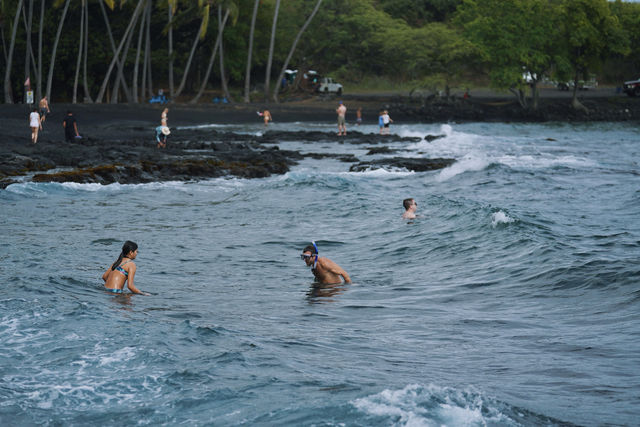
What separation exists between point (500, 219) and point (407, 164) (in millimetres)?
12723

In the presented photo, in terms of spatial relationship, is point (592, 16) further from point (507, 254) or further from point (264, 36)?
point (507, 254)

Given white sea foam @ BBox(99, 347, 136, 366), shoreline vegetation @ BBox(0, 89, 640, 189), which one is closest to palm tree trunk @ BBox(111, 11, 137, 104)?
shoreline vegetation @ BBox(0, 89, 640, 189)

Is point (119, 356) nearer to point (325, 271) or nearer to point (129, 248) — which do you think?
point (129, 248)

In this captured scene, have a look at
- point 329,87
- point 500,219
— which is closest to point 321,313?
point 500,219

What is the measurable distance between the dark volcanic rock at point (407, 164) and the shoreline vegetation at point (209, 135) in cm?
4

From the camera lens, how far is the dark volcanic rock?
27.8 m

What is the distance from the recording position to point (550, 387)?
22.1 feet

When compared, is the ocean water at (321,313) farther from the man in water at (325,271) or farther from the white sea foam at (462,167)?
the white sea foam at (462,167)

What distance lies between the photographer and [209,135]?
41.0 metres

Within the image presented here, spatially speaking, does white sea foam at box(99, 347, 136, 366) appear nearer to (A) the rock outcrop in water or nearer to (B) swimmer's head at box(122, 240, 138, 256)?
(B) swimmer's head at box(122, 240, 138, 256)

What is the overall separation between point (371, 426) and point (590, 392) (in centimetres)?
208

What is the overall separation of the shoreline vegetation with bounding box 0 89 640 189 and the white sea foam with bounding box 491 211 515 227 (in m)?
11.7

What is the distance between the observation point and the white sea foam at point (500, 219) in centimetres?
1553

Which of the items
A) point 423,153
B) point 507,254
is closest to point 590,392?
point 507,254
